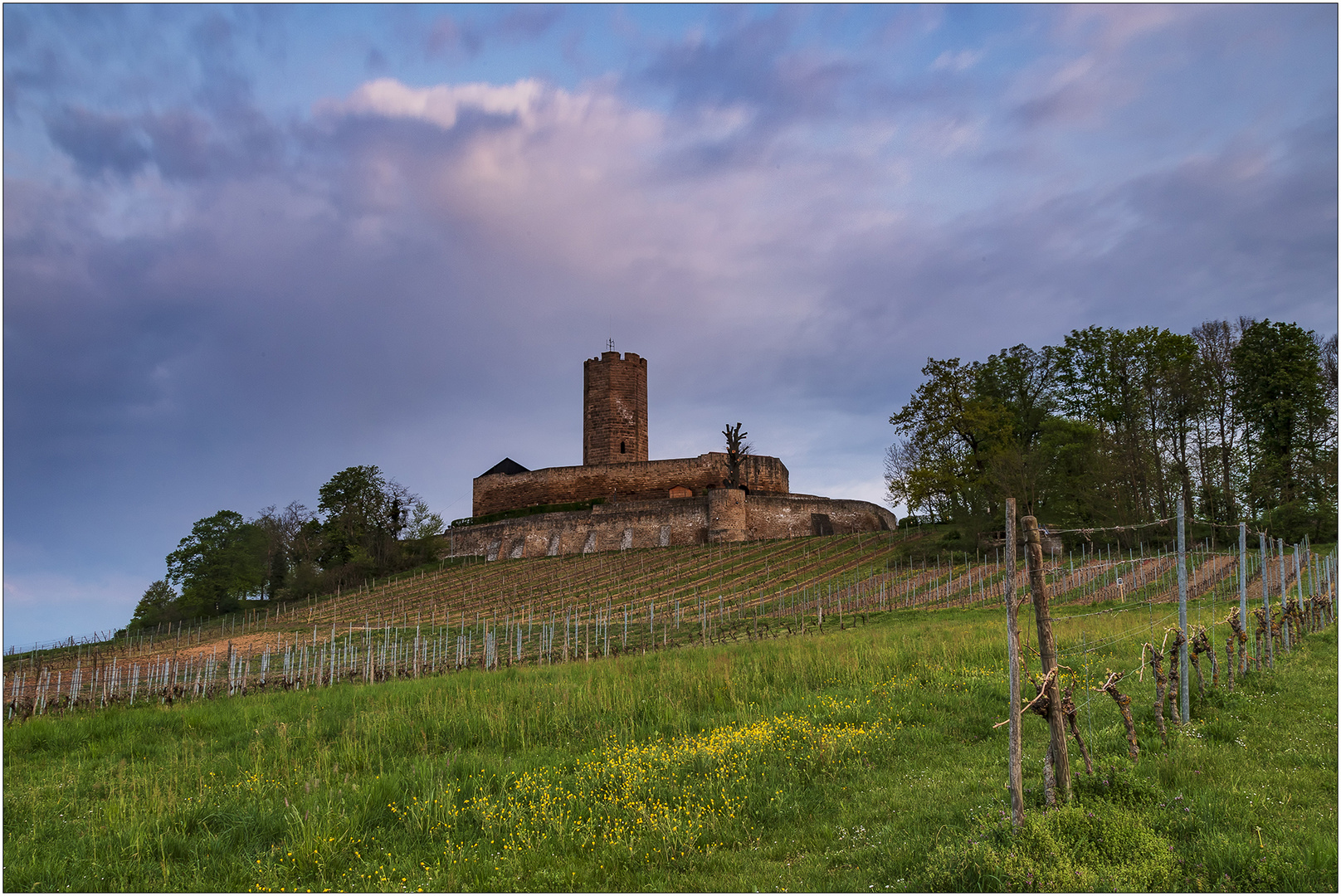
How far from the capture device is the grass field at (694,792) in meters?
4.80

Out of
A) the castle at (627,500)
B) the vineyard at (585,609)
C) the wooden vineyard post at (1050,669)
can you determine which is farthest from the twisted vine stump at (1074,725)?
the castle at (627,500)

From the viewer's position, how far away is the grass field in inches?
189

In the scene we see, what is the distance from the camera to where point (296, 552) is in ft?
151

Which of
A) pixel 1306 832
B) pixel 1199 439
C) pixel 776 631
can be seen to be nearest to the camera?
pixel 1306 832

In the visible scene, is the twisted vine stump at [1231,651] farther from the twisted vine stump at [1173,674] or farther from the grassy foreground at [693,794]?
the twisted vine stump at [1173,674]

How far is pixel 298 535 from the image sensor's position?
46781mm

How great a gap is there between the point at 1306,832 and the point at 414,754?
7.26 m

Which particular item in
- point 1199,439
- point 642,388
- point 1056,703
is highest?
point 642,388

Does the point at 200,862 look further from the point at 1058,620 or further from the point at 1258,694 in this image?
the point at 1058,620

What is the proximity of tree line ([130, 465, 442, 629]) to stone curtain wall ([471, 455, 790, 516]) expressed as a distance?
222 inches

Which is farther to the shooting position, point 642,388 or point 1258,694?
point 642,388

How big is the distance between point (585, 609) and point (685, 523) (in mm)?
15167

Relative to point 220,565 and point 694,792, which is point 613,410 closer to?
point 220,565

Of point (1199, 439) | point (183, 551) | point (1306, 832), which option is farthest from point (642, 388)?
point (1306, 832)
